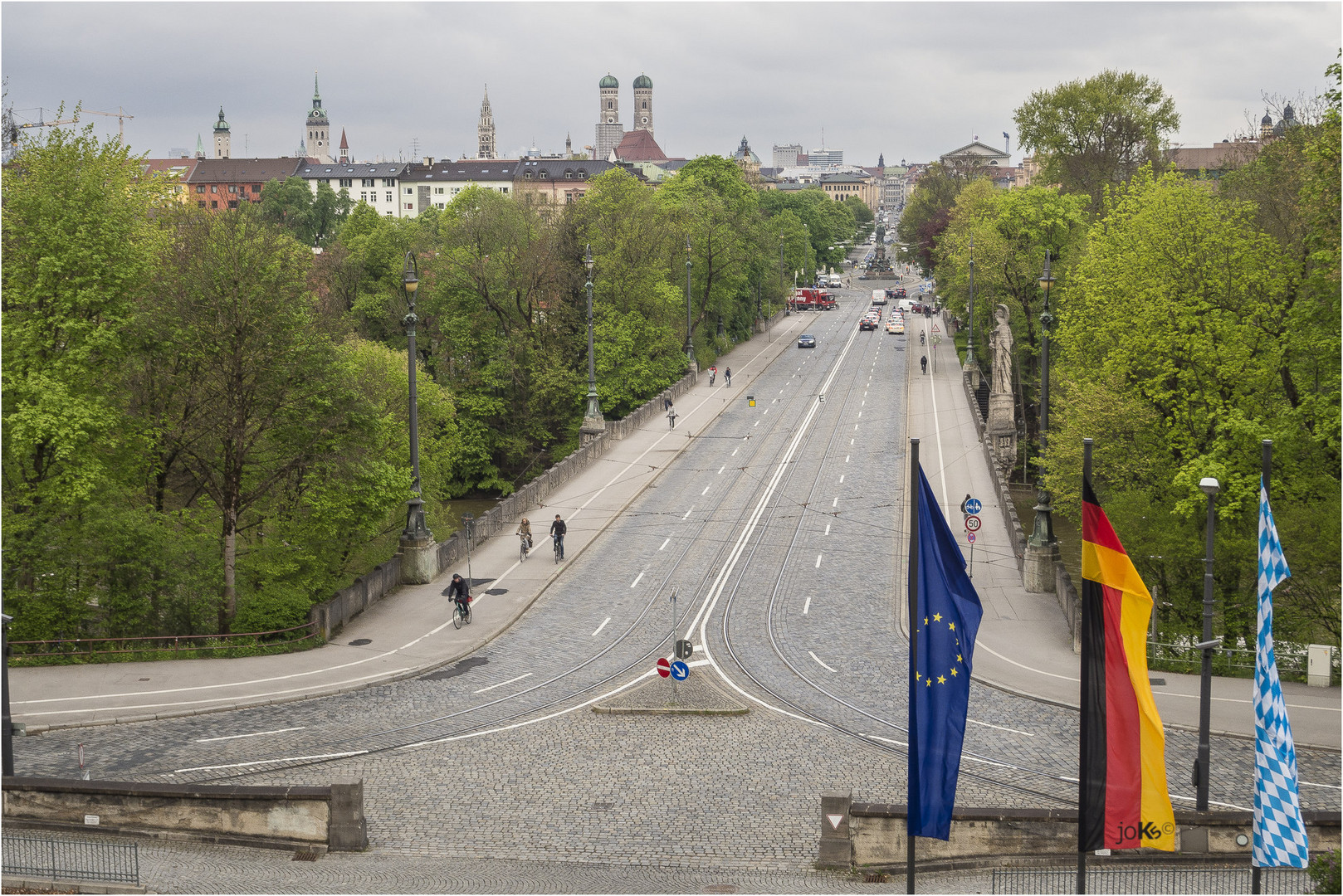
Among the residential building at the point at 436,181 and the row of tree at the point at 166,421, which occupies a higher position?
the residential building at the point at 436,181

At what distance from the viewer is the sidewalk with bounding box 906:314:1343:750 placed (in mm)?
25172

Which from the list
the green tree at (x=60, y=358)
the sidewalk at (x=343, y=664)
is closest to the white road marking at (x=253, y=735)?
the sidewalk at (x=343, y=664)

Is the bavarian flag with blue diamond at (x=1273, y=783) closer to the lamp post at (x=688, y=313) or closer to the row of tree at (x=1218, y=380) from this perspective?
the row of tree at (x=1218, y=380)

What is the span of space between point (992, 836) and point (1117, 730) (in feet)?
19.9

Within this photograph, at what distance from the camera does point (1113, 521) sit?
32875 mm

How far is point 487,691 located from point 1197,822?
14227mm

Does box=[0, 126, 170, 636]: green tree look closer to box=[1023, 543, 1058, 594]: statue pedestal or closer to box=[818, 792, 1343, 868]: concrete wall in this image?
box=[818, 792, 1343, 868]: concrete wall

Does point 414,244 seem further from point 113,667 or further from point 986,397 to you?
point 113,667

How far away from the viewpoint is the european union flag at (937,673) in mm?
14016

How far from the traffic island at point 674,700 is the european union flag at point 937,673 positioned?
11936 mm

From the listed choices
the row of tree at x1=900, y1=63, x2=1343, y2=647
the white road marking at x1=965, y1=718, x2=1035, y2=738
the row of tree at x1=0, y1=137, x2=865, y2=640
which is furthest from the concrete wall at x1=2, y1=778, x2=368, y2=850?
the row of tree at x1=900, y1=63, x2=1343, y2=647

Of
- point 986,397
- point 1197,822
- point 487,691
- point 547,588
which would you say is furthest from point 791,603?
point 986,397

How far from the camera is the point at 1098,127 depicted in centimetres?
8669

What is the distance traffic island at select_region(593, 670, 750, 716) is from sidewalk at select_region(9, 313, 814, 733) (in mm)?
4831
